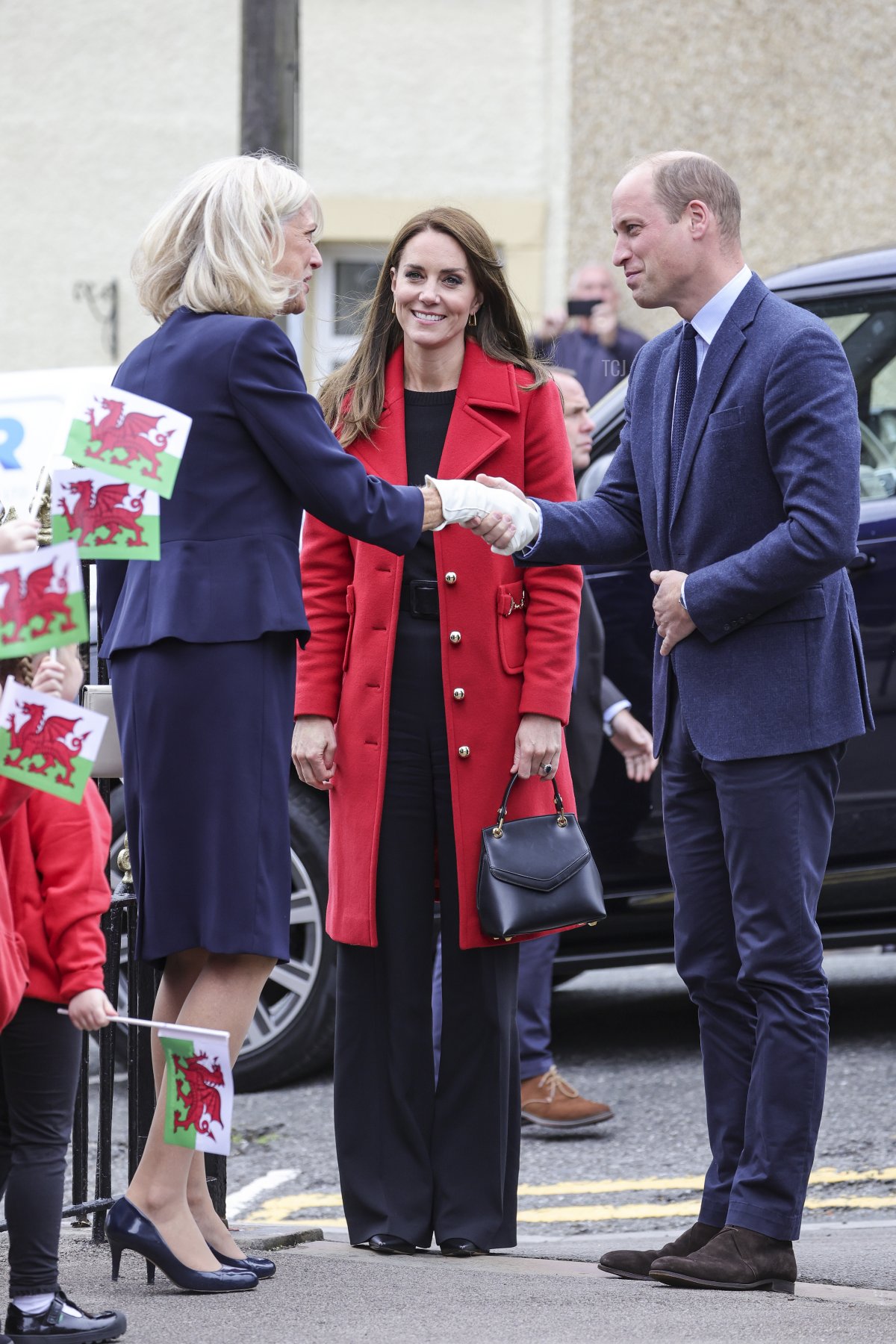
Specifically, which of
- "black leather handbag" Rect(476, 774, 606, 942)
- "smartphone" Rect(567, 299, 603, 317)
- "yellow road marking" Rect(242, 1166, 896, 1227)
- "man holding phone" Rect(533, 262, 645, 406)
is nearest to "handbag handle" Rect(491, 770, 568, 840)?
"black leather handbag" Rect(476, 774, 606, 942)

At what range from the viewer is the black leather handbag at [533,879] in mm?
3570

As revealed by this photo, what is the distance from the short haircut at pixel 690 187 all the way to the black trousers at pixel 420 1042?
35.9 inches

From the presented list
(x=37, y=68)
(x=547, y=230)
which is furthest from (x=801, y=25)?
(x=37, y=68)

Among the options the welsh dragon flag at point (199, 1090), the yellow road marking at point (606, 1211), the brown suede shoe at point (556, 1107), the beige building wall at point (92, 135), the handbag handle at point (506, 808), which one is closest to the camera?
the welsh dragon flag at point (199, 1090)

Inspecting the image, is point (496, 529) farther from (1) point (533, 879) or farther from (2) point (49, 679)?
(2) point (49, 679)

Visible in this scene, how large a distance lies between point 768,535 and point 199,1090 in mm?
1361

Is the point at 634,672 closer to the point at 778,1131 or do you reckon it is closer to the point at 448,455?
the point at 448,455

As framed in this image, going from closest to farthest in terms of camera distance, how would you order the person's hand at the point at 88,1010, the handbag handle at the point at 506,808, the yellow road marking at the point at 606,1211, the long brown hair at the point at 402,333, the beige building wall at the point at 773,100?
1. the person's hand at the point at 88,1010
2. the handbag handle at the point at 506,808
3. the long brown hair at the point at 402,333
4. the yellow road marking at the point at 606,1211
5. the beige building wall at the point at 773,100

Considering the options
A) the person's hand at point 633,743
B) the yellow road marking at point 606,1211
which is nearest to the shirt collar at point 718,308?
the person's hand at point 633,743

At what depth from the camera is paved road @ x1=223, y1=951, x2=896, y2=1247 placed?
443 centimetres

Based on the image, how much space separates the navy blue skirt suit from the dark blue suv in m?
2.25

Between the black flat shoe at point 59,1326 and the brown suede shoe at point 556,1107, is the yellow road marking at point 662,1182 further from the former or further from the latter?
the black flat shoe at point 59,1326

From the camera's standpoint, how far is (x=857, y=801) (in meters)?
5.19

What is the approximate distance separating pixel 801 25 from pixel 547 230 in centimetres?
186
